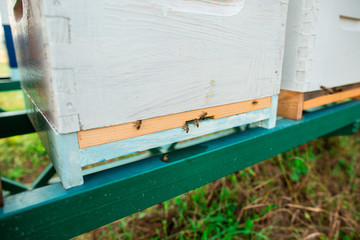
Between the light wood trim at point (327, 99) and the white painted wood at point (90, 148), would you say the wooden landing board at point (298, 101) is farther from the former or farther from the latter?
the white painted wood at point (90, 148)

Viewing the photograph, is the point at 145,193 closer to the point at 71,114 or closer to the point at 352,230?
the point at 71,114

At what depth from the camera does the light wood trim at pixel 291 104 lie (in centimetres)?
121

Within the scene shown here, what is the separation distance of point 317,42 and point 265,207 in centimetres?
137

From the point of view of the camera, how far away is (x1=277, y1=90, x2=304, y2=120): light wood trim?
121 cm

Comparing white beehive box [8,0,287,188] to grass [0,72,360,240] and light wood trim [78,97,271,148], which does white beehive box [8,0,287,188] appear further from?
grass [0,72,360,240]

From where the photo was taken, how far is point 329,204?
2070mm

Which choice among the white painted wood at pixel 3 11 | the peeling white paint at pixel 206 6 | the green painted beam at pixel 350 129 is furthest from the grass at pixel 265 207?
the white painted wood at pixel 3 11

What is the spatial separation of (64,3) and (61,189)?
46cm

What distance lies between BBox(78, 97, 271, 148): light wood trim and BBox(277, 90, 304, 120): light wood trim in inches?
13.1

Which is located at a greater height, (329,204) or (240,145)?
(240,145)

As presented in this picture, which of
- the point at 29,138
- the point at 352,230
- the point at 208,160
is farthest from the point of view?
the point at 29,138

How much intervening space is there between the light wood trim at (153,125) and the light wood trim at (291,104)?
1.09 ft

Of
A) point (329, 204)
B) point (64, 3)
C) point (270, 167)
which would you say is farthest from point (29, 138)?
point (329, 204)

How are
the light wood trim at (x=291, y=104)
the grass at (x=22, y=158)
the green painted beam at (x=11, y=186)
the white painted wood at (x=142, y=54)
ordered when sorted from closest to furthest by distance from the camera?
the white painted wood at (x=142, y=54) → the light wood trim at (x=291, y=104) → the green painted beam at (x=11, y=186) → the grass at (x=22, y=158)
